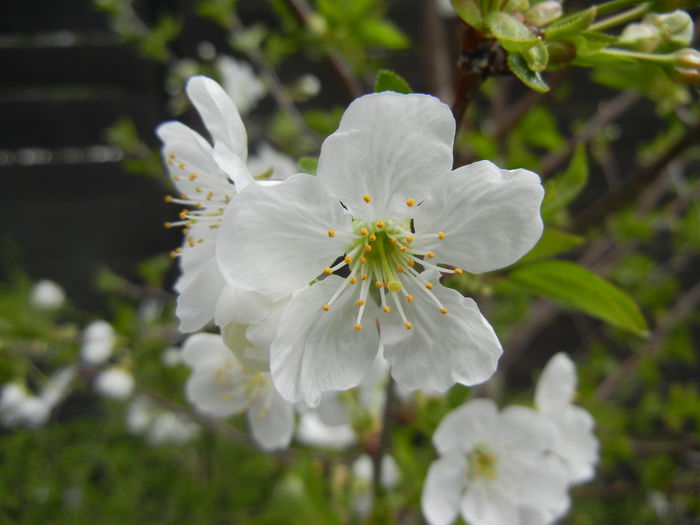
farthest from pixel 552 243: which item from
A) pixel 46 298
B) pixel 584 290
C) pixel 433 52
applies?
pixel 46 298

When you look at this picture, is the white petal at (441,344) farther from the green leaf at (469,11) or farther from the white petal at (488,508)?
the white petal at (488,508)

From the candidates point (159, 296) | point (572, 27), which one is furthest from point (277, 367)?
point (159, 296)

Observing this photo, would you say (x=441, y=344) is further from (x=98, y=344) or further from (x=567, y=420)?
(x=98, y=344)

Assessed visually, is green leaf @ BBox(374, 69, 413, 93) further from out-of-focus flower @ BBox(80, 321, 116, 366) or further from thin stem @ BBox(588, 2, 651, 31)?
out-of-focus flower @ BBox(80, 321, 116, 366)

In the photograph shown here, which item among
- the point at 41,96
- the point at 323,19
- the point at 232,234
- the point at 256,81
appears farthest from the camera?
the point at 41,96

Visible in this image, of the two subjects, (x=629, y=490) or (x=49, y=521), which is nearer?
(x=629, y=490)

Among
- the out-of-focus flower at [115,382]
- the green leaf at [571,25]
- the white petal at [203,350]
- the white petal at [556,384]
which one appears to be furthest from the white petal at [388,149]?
the out-of-focus flower at [115,382]

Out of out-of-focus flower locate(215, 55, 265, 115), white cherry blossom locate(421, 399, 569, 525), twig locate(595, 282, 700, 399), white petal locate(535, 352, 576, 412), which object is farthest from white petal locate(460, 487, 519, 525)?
out-of-focus flower locate(215, 55, 265, 115)

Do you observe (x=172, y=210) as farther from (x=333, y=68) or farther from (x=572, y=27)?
(x=572, y=27)
